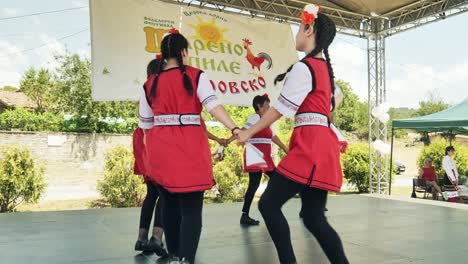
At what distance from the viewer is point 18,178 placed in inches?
298

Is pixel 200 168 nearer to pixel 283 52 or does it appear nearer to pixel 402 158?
pixel 283 52

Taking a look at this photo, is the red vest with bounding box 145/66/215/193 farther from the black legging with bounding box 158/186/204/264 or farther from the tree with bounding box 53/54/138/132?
the tree with bounding box 53/54/138/132

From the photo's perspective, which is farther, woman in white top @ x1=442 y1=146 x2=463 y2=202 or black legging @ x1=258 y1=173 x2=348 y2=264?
woman in white top @ x1=442 y1=146 x2=463 y2=202

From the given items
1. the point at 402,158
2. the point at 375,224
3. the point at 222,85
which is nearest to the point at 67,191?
the point at 222,85

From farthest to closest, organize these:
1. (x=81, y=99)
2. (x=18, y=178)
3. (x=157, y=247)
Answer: (x=81, y=99)
(x=18, y=178)
(x=157, y=247)

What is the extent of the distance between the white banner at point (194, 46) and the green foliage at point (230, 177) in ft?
7.33

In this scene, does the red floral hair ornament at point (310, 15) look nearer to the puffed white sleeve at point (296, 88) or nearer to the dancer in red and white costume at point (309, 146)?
the dancer in red and white costume at point (309, 146)

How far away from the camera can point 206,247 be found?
3.36 metres

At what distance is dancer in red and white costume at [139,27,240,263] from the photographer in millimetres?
2092

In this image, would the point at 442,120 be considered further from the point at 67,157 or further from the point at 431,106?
the point at 431,106

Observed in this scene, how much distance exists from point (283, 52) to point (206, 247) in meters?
4.61

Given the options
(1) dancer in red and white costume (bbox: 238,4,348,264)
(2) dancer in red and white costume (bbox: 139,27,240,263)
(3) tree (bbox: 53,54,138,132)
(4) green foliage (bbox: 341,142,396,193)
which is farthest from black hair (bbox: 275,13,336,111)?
(3) tree (bbox: 53,54,138,132)

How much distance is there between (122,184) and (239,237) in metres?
4.75

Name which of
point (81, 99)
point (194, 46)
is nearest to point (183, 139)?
point (194, 46)
